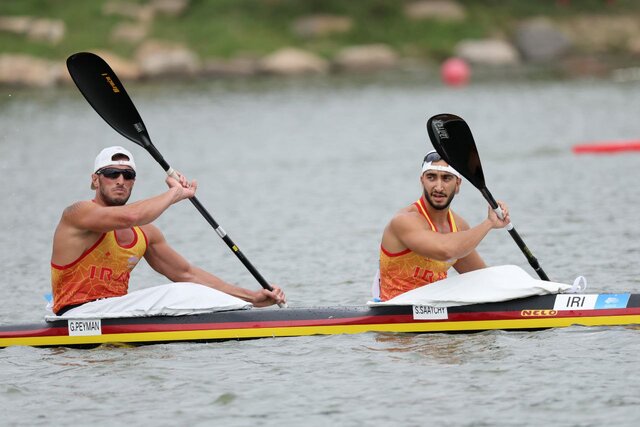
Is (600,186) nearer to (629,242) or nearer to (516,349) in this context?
(629,242)

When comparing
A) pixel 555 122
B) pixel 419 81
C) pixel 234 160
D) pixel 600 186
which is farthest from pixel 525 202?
pixel 419 81

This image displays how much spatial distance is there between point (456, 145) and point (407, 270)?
3.94 ft

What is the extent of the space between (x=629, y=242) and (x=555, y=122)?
19.3 meters

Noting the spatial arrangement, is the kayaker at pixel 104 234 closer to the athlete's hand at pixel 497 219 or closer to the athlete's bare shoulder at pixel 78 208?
the athlete's bare shoulder at pixel 78 208

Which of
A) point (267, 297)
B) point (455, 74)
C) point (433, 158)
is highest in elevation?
point (455, 74)

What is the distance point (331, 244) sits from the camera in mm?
18484

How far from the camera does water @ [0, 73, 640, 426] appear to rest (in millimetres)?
9875

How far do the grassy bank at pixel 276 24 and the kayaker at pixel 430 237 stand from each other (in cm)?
4547

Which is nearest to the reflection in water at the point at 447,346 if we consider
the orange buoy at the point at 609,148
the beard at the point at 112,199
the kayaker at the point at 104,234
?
the kayaker at the point at 104,234

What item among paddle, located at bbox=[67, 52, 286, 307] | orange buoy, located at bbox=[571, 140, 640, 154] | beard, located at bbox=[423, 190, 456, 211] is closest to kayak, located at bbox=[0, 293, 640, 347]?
beard, located at bbox=[423, 190, 456, 211]

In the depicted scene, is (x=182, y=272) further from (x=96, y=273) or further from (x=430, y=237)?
(x=430, y=237)

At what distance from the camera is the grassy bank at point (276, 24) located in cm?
5728

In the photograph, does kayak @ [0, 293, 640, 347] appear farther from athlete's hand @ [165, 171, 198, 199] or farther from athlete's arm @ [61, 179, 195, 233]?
athlete's hand @ [165, 171, 198, 199]

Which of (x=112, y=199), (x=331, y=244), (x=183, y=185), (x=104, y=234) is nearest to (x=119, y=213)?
(x=112, y=199)
